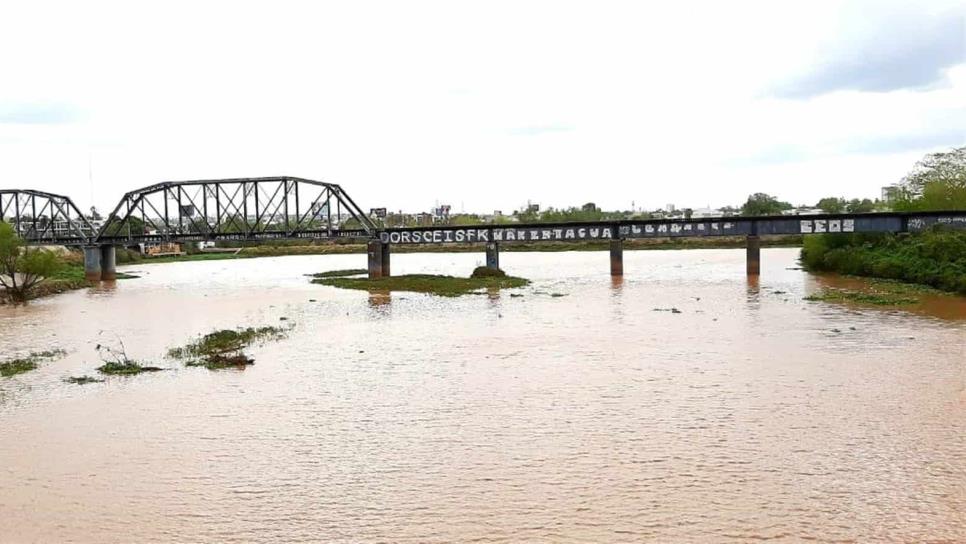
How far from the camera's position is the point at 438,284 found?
55531 millimetres

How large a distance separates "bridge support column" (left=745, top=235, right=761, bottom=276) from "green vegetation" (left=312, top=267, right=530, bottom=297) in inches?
621

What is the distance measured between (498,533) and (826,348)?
18.4 metres

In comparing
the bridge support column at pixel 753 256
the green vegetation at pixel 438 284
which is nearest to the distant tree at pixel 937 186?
the bridge support column at pixel 753 256

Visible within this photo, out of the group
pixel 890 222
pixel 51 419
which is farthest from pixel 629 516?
pixel 890 222

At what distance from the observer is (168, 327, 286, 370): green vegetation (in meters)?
25.5

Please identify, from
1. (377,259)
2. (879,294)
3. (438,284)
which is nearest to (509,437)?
(879,294)

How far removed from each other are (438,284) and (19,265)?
25795mm

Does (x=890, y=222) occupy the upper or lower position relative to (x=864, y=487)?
upper

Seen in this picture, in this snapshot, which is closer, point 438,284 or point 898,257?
point 898,257

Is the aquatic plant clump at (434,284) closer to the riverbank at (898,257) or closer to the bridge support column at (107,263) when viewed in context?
the riverbank at (898,257)

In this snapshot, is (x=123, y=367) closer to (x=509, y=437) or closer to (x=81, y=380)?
(x=81, y=380)

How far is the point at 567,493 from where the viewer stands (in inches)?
524

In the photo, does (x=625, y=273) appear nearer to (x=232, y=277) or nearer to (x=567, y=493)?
(x=232, y=277)

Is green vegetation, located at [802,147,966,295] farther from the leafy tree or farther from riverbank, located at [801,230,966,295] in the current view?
the leafy tree
